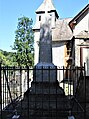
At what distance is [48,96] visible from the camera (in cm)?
959

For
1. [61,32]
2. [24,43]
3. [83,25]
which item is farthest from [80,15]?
[24,43]

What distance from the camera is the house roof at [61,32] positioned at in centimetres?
3553

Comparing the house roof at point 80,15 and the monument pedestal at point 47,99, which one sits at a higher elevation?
the house roof at point 80,15

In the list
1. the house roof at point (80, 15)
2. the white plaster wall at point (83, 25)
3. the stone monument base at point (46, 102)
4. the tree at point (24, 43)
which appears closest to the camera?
the stone monument base at point (46, 102)

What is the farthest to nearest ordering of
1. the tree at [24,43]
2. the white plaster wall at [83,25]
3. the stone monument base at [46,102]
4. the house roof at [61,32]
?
the tree at [24,43] < the house roof at [61,32] < the white plaster wall at [83,25] < the stone monument base at [46,102]

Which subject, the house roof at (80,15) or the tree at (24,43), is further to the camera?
the tree at (24,43)

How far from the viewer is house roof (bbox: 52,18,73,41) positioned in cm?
3553

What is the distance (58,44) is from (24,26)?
17742mm

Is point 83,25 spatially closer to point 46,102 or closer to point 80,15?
point 80,15

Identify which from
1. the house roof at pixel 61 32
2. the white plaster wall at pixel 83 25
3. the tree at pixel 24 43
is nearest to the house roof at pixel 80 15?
the white plaster wall at pixel 83 25

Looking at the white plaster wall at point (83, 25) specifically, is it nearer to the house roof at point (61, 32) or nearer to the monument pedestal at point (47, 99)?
the house roof at point (61, 32)

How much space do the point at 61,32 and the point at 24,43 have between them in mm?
13938

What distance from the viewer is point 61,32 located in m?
37.1

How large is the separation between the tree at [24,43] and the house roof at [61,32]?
10.8 m
